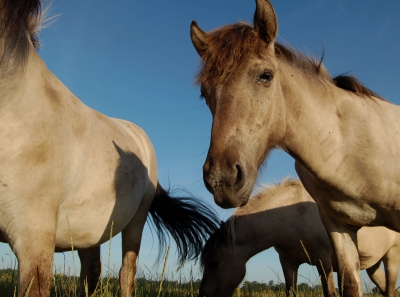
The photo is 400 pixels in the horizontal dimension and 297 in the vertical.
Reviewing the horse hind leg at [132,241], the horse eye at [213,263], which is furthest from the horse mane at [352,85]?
A: the horse eye at [213,263]

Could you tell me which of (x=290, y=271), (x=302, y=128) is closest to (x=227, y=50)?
(x=302, y=128)

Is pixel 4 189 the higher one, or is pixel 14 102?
pixel 14 102

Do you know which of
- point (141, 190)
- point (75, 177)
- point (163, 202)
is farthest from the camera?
point (163, 202)

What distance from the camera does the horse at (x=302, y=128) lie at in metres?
3.13

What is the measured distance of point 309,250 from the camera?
7398mm

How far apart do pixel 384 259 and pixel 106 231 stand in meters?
6.97

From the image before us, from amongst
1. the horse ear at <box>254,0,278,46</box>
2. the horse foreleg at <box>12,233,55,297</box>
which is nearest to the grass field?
the horse foreleg at <box>12,233,55,297</box>

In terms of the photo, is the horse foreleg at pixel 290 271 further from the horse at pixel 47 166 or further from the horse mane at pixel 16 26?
the horse mane at pixel 16 26

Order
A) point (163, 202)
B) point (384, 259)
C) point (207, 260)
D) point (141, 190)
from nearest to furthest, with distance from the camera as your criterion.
A: 1. point (141, 190)
2. point (163, 202)
3. point (207, 260)
4. point (384, 259)

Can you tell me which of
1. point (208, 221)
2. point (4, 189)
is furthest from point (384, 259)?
point (4, 189)

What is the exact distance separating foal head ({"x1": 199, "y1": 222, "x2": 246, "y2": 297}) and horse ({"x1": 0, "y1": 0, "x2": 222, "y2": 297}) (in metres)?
2.69

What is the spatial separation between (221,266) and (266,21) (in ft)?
16.6

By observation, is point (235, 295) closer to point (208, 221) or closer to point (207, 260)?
point (207, 260)

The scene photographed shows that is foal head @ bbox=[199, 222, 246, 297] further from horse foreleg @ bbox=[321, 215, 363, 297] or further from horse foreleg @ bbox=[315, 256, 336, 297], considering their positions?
horse foreleg @ bbox=[321, 215, 363, 297]
